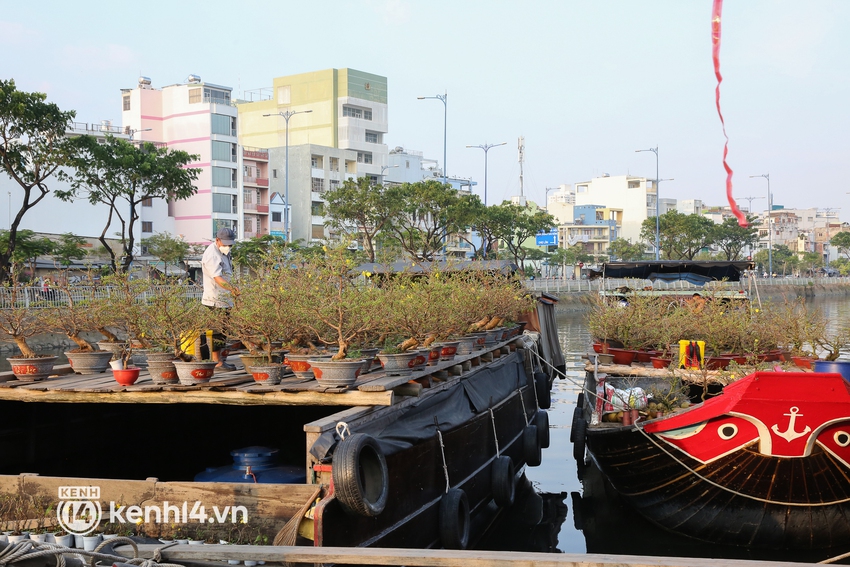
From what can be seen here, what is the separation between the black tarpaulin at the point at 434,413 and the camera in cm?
611

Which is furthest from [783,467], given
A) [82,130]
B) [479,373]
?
[82,130]

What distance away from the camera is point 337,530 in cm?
538

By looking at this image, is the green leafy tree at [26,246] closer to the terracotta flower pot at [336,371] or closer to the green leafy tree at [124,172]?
the green leafy tree at [124,172]

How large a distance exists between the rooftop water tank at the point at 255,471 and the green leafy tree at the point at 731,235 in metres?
64.5

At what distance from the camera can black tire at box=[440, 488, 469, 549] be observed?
7.06 meters

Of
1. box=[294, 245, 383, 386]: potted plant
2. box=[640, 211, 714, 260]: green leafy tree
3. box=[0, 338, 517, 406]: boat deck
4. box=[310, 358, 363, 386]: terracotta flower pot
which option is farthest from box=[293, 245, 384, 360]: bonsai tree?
box=[640, 211, 714, 260]: green leafy tree

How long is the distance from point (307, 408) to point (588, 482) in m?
4.84

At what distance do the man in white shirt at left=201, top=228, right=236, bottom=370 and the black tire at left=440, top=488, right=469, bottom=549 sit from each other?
2594 millimetres

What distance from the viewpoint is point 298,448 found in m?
9.25

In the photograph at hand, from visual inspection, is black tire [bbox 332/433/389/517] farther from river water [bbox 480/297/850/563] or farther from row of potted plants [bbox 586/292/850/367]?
row of potted plants [bbox 586/292/850/367]

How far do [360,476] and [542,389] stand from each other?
10.2 meters

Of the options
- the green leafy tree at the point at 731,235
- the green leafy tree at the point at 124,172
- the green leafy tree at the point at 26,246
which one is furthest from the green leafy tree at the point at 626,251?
the green leafy tree at the point at 26,246

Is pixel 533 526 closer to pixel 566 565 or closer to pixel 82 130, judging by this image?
pixel 566 565

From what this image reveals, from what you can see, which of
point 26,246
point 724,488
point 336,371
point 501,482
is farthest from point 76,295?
point 724,488
